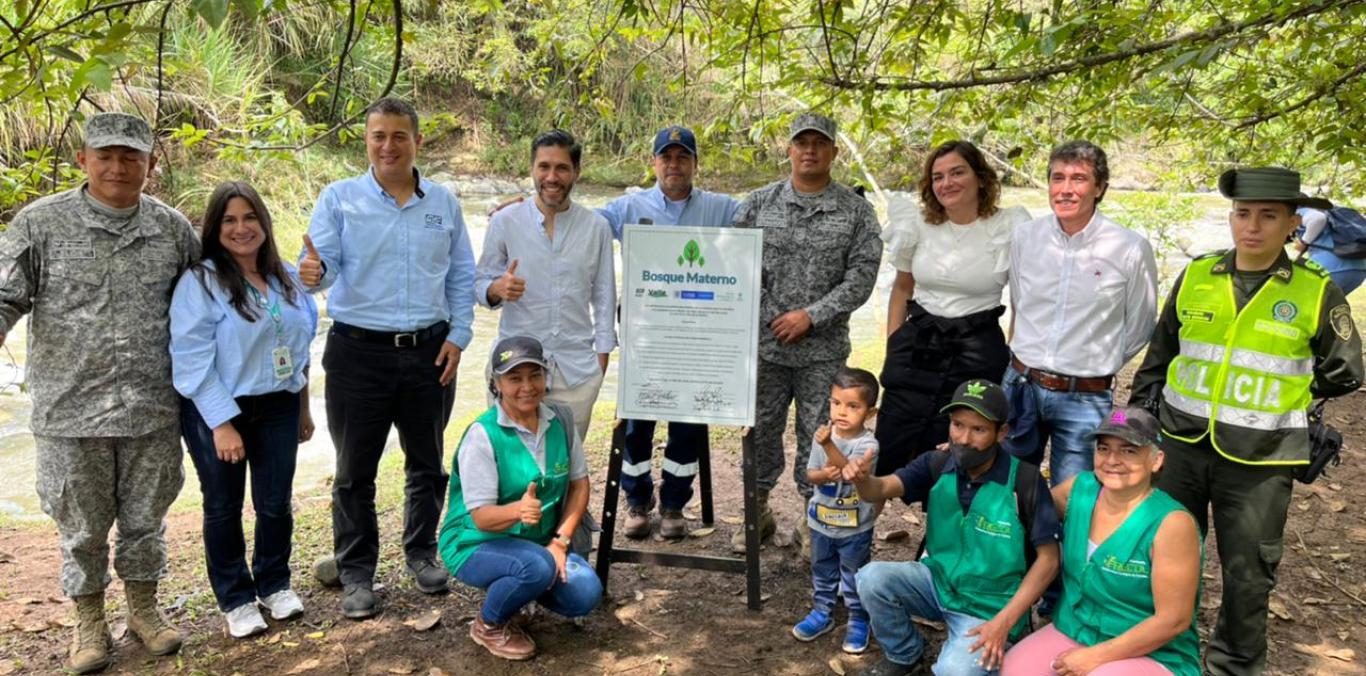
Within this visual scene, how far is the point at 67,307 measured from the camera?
10.9 ft

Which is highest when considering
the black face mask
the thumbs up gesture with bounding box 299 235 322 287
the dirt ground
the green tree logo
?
the green tree logo

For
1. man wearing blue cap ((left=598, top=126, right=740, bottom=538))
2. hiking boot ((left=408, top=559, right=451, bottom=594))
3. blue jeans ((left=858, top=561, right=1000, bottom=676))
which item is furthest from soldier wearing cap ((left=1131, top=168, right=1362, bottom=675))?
hiking boot ((left=408, top=559, right=451, bottom=594))

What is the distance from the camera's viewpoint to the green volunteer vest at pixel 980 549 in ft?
10.4

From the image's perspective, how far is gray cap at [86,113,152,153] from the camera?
10.7ft

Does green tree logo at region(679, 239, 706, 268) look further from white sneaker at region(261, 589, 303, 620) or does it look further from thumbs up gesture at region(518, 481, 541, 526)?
white sneaker at region(261, 589, 303, 620)

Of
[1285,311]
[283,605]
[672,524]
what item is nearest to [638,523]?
[672,524]

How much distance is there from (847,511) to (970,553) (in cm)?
53

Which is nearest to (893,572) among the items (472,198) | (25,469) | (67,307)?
(67,307)

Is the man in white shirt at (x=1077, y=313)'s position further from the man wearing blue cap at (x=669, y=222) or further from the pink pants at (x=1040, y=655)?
the man wearing blue cap at (x=669, y=222)

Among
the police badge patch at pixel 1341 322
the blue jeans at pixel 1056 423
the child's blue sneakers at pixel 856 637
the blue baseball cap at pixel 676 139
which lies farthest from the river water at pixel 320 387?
the police badge patch at pixel 1341 322

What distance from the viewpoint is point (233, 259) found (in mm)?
3609

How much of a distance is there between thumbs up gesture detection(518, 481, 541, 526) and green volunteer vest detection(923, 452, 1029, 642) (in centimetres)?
140

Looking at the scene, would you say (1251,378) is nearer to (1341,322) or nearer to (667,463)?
(1341,322)

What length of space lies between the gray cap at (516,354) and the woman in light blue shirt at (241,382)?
79cm
